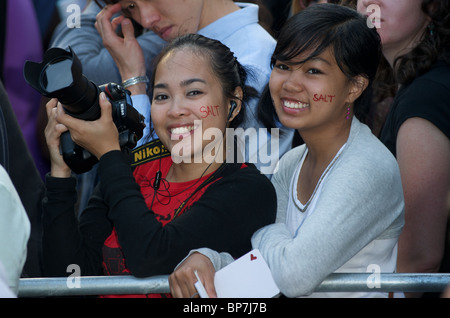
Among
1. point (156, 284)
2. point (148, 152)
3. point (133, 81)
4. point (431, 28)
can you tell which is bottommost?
point (156, 284)

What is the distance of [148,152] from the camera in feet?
7.23

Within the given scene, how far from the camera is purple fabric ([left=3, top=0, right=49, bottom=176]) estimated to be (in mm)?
2836

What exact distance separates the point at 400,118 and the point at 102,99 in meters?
1.00

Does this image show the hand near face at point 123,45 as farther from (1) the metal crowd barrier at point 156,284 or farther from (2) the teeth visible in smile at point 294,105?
(1) the metal crowd barrier at point 156,284

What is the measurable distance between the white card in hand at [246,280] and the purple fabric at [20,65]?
1.41m

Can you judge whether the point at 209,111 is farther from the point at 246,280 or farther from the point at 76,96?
the point at 246,280

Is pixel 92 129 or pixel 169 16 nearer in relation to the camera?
pixel 92 129

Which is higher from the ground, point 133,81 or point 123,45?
point 123,45

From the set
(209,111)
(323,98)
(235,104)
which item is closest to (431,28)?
(323,98)

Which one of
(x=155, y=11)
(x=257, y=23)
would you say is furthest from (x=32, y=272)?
(x=257, y=23)

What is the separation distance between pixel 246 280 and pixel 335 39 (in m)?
0.75

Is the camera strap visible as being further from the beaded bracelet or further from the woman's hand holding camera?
the beaded bracelet

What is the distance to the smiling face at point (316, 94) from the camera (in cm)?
192

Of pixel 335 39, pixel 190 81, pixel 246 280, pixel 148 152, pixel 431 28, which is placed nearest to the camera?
pixel 246 280
